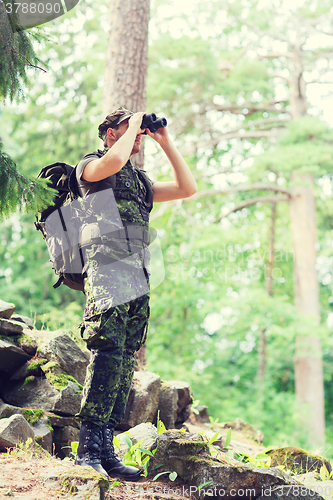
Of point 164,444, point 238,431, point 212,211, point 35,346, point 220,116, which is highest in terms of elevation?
point 220,116

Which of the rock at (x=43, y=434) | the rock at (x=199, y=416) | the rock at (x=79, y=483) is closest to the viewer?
the rock at (x=79, y=483)

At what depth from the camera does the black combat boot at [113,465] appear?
8.93 feet

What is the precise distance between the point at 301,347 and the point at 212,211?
6.39 meters

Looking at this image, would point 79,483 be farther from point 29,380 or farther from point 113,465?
point 29,380

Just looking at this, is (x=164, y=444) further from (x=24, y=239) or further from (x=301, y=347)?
(x=24, y=239)

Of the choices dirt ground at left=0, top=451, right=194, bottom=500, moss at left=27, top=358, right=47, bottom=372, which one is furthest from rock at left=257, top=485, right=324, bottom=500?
moss at left=27, top=358, right=47, bottom=372

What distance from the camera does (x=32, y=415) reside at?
3.45 metres

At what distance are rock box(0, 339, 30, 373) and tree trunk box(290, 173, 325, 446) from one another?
27.4ft

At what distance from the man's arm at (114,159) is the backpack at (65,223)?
138 mm

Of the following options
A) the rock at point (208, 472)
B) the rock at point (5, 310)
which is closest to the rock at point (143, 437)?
the rock at point (208, 472)

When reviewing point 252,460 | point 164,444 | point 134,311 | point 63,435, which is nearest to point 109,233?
point 134,311

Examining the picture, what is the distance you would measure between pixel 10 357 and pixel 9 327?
33 cm

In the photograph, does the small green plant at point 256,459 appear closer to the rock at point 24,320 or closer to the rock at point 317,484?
the rock at point 317,484

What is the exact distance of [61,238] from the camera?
298cm
